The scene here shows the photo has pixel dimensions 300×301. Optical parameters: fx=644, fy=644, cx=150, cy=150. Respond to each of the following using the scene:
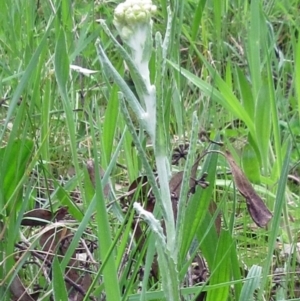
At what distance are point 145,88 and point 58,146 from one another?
95 centimetres

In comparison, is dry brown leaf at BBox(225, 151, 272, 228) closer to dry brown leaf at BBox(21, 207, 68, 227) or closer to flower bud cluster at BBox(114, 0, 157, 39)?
dry brown leaf at BBox(21, 207, 68, 227)

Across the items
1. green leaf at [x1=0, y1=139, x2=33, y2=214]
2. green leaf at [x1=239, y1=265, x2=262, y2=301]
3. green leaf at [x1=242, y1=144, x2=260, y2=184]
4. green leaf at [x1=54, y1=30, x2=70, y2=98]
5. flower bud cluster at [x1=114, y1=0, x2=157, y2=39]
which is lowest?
green leaf at [x1=239, y1=265, x2=262, y2=301]

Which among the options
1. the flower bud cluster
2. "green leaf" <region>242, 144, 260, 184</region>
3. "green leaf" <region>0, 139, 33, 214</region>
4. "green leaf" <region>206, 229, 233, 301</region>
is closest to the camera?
the flower bud cluster

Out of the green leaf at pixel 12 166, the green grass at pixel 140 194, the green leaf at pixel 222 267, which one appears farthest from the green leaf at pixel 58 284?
the green leaf at pixel 12 166

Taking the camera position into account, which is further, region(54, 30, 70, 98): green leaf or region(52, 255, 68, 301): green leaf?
region(54, 30, 70, 98): green leaf

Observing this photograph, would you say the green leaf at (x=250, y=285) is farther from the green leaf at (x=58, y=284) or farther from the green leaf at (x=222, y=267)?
the green leaf at (x=58, y=284)

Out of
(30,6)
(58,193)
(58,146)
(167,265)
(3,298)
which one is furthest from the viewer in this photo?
(30,6)

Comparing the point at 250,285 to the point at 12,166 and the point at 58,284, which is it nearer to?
the point at 58,284

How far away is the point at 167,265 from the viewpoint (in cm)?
67

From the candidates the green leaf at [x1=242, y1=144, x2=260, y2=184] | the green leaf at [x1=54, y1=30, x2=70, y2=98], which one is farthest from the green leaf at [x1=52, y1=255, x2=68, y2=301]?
the green leaf at [x1=242, y1=144, x2=260, y2=184]

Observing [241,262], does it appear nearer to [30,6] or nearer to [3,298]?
[3,298]

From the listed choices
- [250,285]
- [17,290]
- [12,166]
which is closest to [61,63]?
[12,166]

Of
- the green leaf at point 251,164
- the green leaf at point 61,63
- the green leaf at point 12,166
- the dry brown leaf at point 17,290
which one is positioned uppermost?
the green leaf at point 61,63

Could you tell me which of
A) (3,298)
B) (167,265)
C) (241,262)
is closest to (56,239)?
(3,298)
